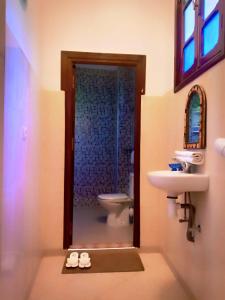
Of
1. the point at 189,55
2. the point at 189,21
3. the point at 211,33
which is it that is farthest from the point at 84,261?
the point at 189,21

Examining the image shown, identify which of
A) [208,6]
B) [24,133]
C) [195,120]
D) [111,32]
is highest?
[111,32]

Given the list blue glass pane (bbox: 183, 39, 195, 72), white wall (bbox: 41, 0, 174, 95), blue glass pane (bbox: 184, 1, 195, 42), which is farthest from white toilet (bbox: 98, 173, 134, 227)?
blue glass pane (bbox: 184, 1, 195, 42)

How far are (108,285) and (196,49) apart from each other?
1.86 m

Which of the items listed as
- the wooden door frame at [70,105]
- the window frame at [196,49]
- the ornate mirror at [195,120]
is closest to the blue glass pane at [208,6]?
the window frame at [196,49]

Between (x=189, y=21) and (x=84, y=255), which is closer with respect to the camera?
(x=189, y=21)

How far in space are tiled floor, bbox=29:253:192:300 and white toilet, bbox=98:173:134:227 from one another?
1047 mm

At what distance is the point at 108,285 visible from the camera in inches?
78.7

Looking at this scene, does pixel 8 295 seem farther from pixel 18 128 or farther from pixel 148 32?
pixel 148 32

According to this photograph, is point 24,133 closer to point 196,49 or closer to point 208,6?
A: point 196,49

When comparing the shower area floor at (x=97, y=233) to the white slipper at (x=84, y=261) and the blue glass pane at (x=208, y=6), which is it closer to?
the white slipper at (x=84, y=261)

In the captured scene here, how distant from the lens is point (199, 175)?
64.2 inches

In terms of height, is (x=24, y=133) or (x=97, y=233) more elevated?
(x=24, y=133)

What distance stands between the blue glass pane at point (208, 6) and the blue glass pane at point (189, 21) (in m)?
0.22

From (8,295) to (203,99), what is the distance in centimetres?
159
